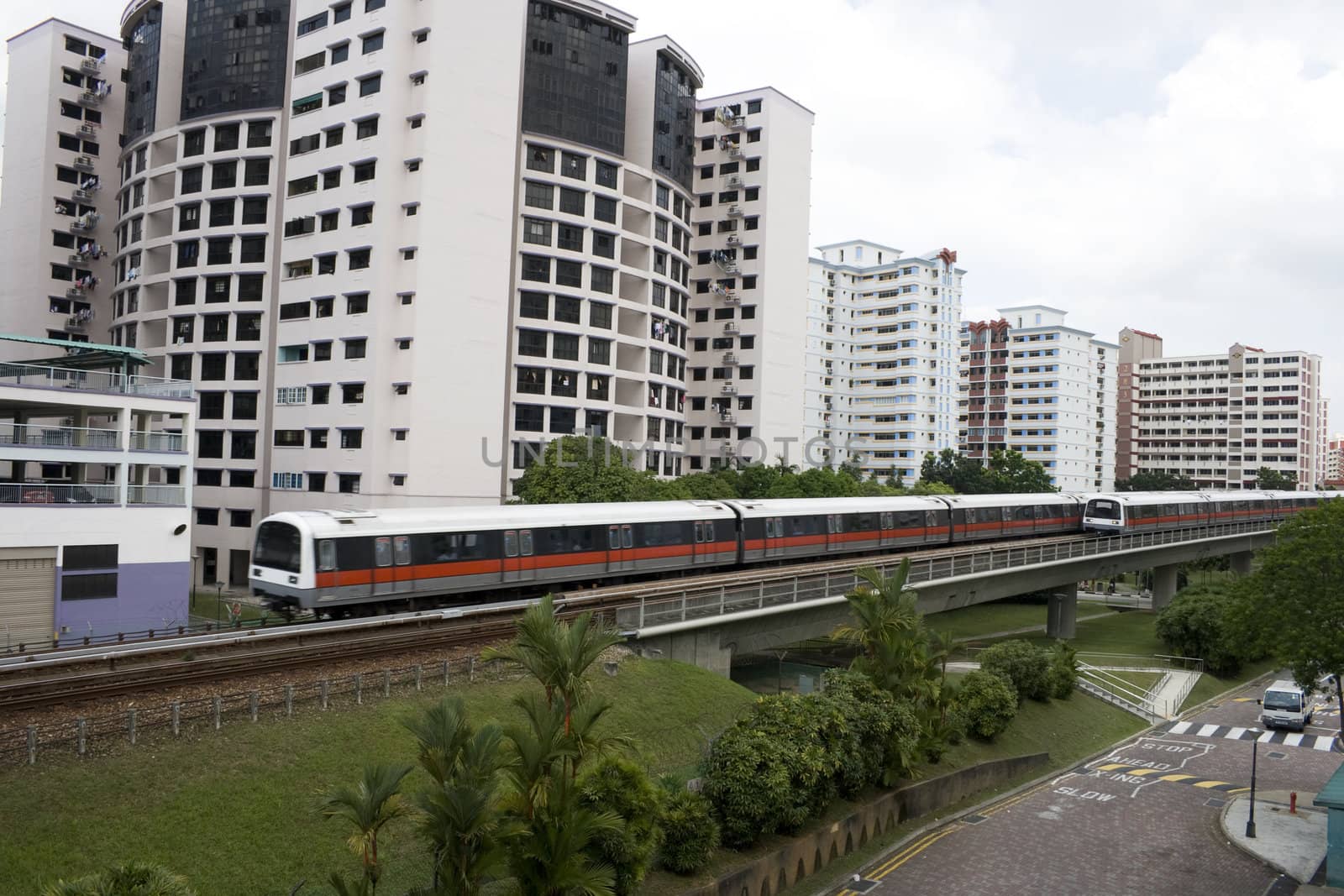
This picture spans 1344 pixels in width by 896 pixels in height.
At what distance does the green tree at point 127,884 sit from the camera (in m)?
8.30

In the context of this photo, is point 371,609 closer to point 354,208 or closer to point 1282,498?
point 354,208

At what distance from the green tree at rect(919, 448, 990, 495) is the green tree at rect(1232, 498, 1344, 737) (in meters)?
71.0

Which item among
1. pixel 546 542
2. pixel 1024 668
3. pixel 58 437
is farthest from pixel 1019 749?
pixel 58 437

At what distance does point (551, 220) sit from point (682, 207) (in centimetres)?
1503

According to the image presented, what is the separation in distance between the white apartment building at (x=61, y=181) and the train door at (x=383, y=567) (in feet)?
192

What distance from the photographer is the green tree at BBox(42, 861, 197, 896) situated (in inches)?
327

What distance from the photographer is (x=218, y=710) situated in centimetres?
1669

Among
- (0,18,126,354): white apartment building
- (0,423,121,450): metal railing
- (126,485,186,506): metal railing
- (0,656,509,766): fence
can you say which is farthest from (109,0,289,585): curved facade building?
(0,656,509,766): fence

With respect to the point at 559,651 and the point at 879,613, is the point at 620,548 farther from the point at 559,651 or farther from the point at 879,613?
the point at 559,651

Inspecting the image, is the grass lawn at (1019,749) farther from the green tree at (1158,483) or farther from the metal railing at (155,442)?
the green tree at (1158,483)

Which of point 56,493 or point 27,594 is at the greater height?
point 56,493

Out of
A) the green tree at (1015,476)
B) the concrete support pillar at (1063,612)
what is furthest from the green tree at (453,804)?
the green tree at (1015,476)

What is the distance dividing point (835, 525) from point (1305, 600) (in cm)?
1885

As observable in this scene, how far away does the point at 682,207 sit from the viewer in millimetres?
72000
